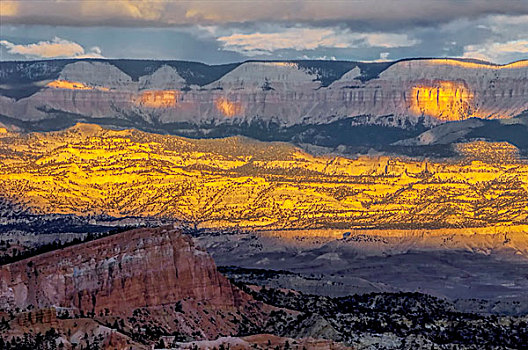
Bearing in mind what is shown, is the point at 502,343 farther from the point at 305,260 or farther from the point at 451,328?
the point at 305,260

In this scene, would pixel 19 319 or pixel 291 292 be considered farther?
pixel 291 292

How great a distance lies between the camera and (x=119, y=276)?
97.2 metres

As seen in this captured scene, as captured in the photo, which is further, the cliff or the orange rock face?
the cliff

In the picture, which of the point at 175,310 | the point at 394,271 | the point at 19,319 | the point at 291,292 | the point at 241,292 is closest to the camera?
the point at 19,319

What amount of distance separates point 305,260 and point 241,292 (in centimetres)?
9057

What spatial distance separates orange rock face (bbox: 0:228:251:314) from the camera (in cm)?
9394

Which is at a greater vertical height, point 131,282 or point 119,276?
point 119,276

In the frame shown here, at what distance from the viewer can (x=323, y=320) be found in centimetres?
10275

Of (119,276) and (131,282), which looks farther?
(131,282)

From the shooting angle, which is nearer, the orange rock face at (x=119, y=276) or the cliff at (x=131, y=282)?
the orange rock face at (x=119, y=276)

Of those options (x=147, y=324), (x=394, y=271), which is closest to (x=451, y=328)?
(x=147, y=324)

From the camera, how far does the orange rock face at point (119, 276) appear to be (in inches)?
3698

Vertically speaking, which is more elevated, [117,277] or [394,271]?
[117,277]

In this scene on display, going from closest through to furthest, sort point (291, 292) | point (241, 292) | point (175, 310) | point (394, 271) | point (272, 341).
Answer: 1. point (272, 341)
2. point (175, 310)
3. point (241, 292)
4. point (291, 292)
5. point (394, 271)
